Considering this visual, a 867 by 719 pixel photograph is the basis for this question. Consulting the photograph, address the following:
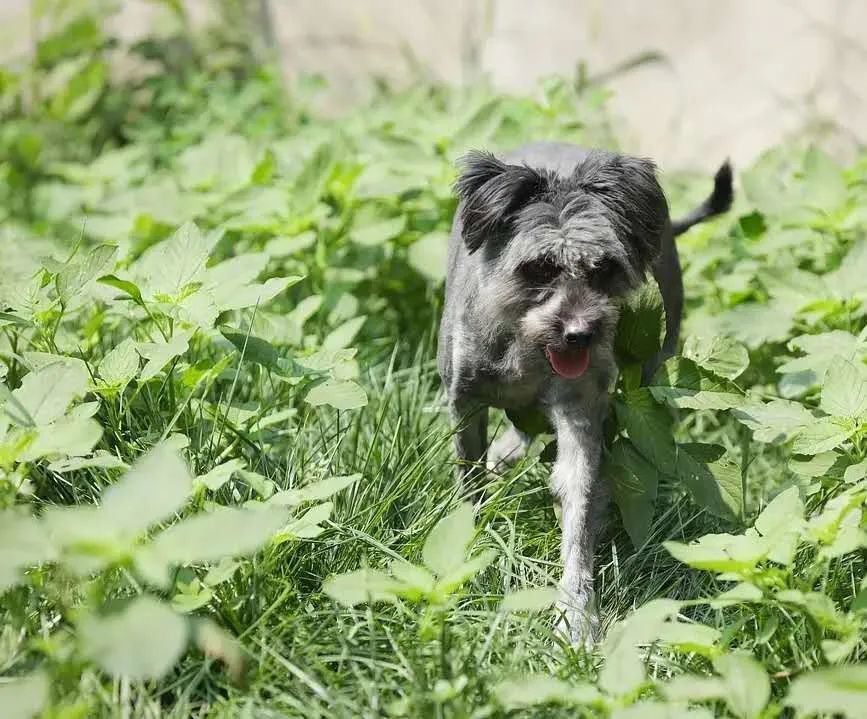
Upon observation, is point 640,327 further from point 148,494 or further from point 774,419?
point 148,494

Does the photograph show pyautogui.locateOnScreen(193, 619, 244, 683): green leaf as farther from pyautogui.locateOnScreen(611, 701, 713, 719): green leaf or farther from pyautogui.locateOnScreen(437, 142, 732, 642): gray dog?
pyautogui.locateOnScreen(437, 142, 732, 642): gray dog

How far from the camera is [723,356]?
11.1 ft

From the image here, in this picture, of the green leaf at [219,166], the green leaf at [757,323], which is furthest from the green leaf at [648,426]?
the green leaf at [219,166]

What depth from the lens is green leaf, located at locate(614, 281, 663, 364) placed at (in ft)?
10.8

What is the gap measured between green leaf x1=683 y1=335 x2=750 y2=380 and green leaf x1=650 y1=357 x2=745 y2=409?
0.41 feet

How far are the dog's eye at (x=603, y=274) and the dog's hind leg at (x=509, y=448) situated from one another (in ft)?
2.81

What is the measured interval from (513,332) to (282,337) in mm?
809

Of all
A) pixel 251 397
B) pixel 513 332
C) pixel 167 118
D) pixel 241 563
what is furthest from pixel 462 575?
pixel 167 118

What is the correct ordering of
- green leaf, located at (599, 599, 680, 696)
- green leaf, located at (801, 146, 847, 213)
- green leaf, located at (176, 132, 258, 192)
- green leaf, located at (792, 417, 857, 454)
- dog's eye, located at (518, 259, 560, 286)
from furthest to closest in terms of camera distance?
green leaf, located at (176, 132, 258, 192) < green leaf, located at (801, 146, 847, 213) < dog's eye, located at (518, 259, 560, 286) < green leaf, located at (792, 417, 857, 454) < green leaf, located at (599, 599, 680, 696)

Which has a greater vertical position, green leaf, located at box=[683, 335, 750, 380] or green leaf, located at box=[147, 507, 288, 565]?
green leaf, located at box=[147, 507, 288, 565]

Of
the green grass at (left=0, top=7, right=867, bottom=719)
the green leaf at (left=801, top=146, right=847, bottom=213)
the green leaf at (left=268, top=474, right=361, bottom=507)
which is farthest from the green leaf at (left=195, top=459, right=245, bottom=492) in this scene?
the green leaf at (left=801, top=146, right=847, bottom=213)

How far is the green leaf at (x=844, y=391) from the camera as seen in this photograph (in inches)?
116

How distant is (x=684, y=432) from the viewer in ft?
13.6

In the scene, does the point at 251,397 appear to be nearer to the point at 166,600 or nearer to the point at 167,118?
the point at 166,600
